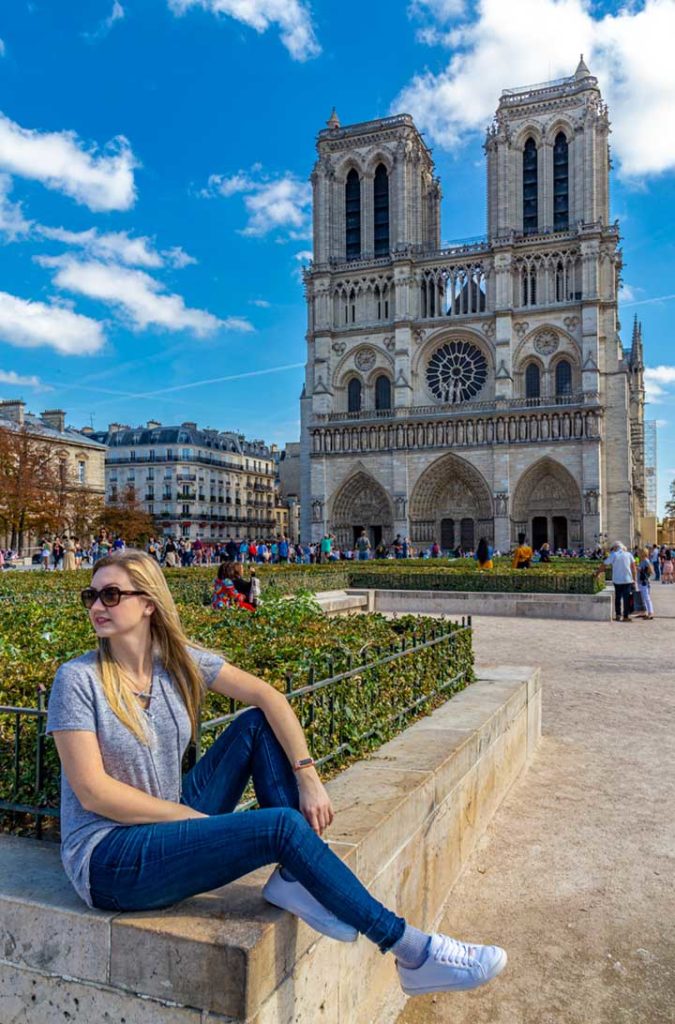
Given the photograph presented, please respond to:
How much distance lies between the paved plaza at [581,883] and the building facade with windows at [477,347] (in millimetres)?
36894

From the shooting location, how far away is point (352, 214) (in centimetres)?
4903

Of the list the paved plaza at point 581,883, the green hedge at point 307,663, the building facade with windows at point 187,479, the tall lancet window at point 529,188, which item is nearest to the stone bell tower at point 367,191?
the tall lancet window at point 529,188

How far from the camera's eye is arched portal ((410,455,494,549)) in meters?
45.3

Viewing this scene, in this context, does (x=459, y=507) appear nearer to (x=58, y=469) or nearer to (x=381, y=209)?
(x=381, y=209)

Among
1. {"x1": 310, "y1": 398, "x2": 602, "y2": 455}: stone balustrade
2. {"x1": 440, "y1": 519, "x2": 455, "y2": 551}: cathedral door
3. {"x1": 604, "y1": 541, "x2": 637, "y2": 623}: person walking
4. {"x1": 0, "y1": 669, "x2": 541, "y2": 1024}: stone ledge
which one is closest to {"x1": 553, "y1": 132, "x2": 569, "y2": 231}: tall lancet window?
{"x1": 310, "y1": 398, "x2": 602, "y2": 455}: stone balustrade

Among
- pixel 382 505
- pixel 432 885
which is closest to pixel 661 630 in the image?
pixel 432 885

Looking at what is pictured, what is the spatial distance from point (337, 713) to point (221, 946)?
6.09 feet

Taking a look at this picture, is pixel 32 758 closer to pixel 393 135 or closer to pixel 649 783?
pixel 649 783

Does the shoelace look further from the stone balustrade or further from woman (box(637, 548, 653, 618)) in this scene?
the stone balustrade

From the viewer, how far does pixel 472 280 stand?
46.1 metres

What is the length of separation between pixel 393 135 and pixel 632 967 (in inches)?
1986

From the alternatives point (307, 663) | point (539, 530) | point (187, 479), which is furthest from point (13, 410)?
point (307, 663)

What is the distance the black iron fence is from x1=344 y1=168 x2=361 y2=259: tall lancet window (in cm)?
4598

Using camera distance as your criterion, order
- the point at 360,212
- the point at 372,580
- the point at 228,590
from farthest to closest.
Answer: the point at 360,212
the point at 372,580
the point at 228,590
